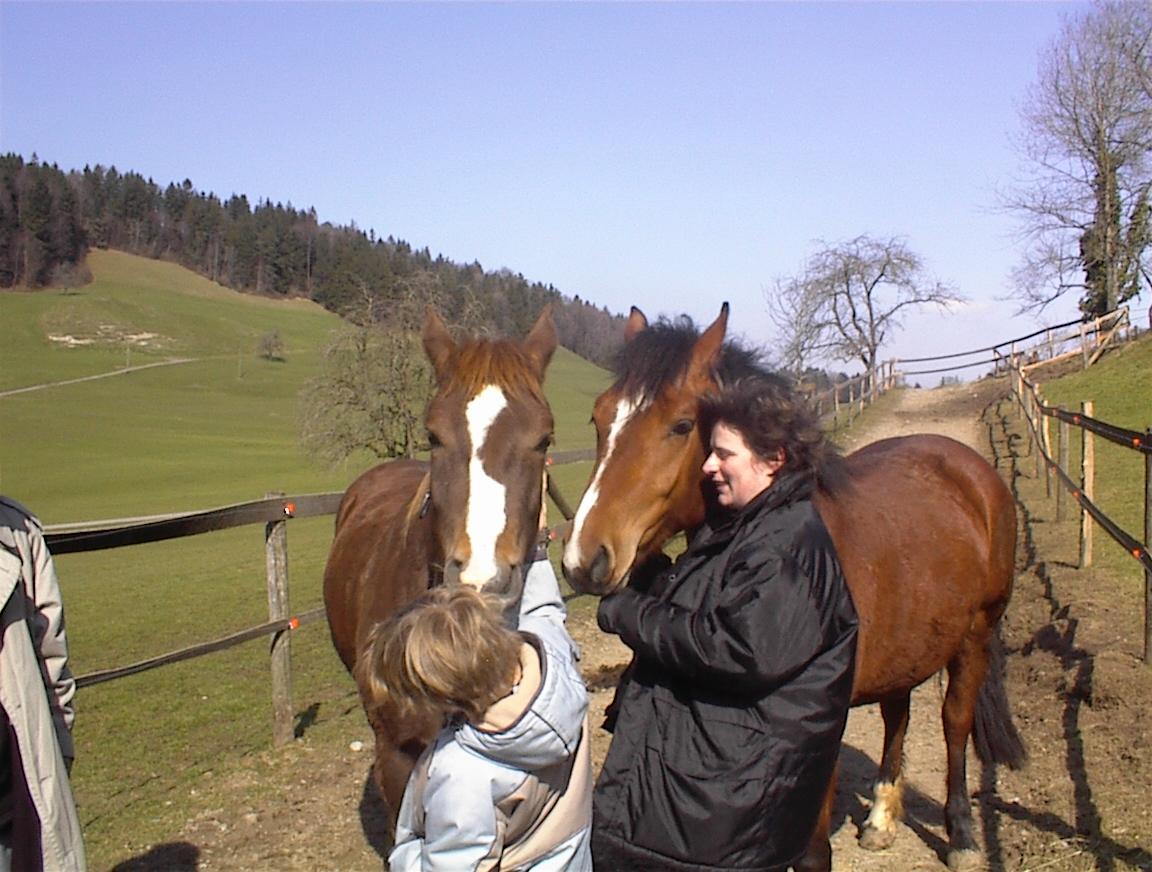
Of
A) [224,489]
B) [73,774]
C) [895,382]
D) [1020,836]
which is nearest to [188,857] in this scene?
[73,774]

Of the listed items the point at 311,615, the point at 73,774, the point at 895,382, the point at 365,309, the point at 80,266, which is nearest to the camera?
the point at 73,774

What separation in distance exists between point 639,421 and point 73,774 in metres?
4.58

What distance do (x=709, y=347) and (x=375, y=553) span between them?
5.69 feet

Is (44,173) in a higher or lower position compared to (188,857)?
higher

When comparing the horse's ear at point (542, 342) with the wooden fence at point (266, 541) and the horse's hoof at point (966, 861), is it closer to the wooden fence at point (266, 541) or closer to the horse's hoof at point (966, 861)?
the wooden fence at point (266, 541)

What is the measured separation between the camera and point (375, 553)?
12.7 ft

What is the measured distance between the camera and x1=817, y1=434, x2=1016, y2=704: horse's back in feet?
11.6

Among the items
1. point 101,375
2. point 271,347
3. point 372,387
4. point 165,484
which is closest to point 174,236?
point 271,347

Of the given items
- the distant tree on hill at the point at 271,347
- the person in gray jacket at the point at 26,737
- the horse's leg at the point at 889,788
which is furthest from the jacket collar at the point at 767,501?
the distant tree on hill at the point at 271,347

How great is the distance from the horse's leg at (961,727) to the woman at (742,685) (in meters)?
2.27

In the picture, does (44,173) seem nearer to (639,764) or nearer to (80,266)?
(80,266)

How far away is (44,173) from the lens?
292 feet

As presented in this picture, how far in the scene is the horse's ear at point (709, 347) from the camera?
9.61 ft

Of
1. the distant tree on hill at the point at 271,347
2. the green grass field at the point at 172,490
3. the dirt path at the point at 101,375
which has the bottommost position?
the green grass field at the point at 172,490
